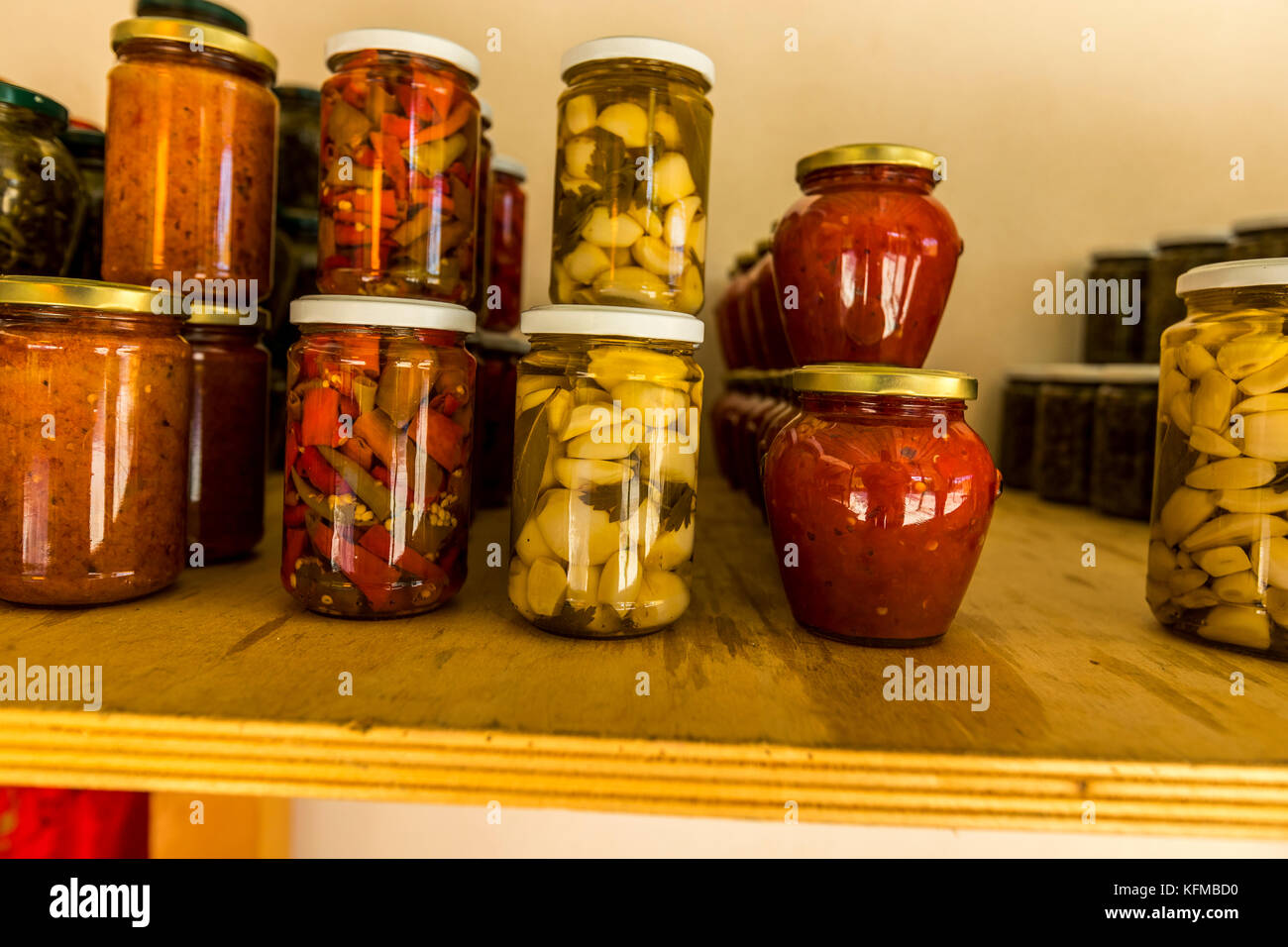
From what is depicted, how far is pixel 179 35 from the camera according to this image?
2.41 feet

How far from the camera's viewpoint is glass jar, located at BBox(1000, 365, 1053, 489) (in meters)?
1.44

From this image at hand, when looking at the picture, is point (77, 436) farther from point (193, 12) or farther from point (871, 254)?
point (871, 254)

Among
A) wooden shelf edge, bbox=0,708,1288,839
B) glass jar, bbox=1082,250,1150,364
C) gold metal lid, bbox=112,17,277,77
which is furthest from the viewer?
glass jar, bbox=1082,250,1150,364

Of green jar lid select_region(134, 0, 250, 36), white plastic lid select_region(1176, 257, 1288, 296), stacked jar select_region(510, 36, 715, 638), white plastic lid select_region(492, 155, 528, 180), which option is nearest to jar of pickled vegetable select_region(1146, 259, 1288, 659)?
white plastic lid select_region(1176, 257, 1288, 296)

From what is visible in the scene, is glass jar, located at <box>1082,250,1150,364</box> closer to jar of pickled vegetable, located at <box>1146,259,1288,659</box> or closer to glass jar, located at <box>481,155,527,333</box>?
jar of pickled vegetable, located at <box>1146,259,1288,659</box>

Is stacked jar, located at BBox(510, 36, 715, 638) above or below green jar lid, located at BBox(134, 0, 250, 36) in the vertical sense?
below

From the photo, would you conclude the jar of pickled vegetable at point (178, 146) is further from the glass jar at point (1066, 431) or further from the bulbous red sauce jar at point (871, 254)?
the glass jar at point (1066, 431)

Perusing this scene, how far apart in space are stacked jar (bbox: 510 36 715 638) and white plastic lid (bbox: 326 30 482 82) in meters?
0.10

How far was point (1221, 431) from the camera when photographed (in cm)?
67

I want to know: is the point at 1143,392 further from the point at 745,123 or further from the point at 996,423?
the point at 745,123

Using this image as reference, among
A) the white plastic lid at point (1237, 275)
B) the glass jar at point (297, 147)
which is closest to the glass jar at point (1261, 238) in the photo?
the white plastic lid at point (1237, 275)

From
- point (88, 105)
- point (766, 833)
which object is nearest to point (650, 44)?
point (766, 833)

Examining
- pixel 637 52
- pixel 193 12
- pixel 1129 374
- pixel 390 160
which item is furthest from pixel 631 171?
pixel 1129 374

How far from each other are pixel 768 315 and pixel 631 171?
0.42 metres
